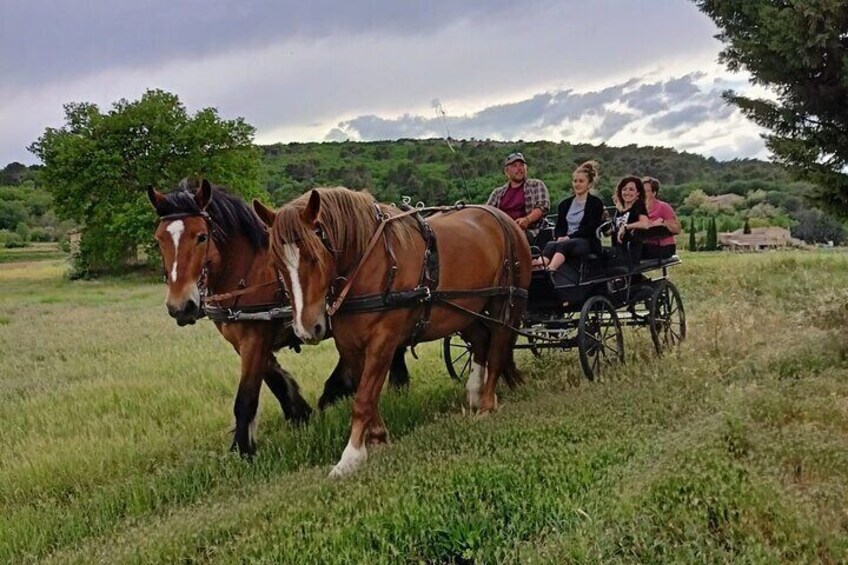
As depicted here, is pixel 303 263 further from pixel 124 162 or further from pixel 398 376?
pixel 124 162

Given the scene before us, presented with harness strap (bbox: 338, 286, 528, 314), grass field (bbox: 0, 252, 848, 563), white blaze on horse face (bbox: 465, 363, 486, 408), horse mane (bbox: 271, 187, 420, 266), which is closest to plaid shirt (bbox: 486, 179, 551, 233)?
grass field (bbox: 0, 252, 848, 563)

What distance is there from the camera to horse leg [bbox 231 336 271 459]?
5.51 m

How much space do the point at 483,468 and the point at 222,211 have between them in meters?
3.07

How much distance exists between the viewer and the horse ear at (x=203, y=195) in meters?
5.45

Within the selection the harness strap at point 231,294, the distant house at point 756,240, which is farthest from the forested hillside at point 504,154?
the harness strap at point 231,294

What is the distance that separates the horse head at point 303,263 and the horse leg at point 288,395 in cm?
196

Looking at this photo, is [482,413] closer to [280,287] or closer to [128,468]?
[280,287]

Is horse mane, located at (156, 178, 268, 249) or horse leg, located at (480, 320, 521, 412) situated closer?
horse mane, located at (156, 178, 268, 249)

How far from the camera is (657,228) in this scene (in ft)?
26.0

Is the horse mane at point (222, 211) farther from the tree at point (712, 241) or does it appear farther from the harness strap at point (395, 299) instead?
the tree at point (712, 241)

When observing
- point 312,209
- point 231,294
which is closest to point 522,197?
point 231,294

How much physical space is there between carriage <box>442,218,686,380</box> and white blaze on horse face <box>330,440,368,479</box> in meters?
2.41

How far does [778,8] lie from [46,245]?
7355cm

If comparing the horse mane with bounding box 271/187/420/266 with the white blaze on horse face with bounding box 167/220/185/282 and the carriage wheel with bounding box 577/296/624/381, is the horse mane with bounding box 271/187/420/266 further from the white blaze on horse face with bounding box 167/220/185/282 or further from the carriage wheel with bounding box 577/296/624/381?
the carriage wheel with bounding box 577/296/624/381
